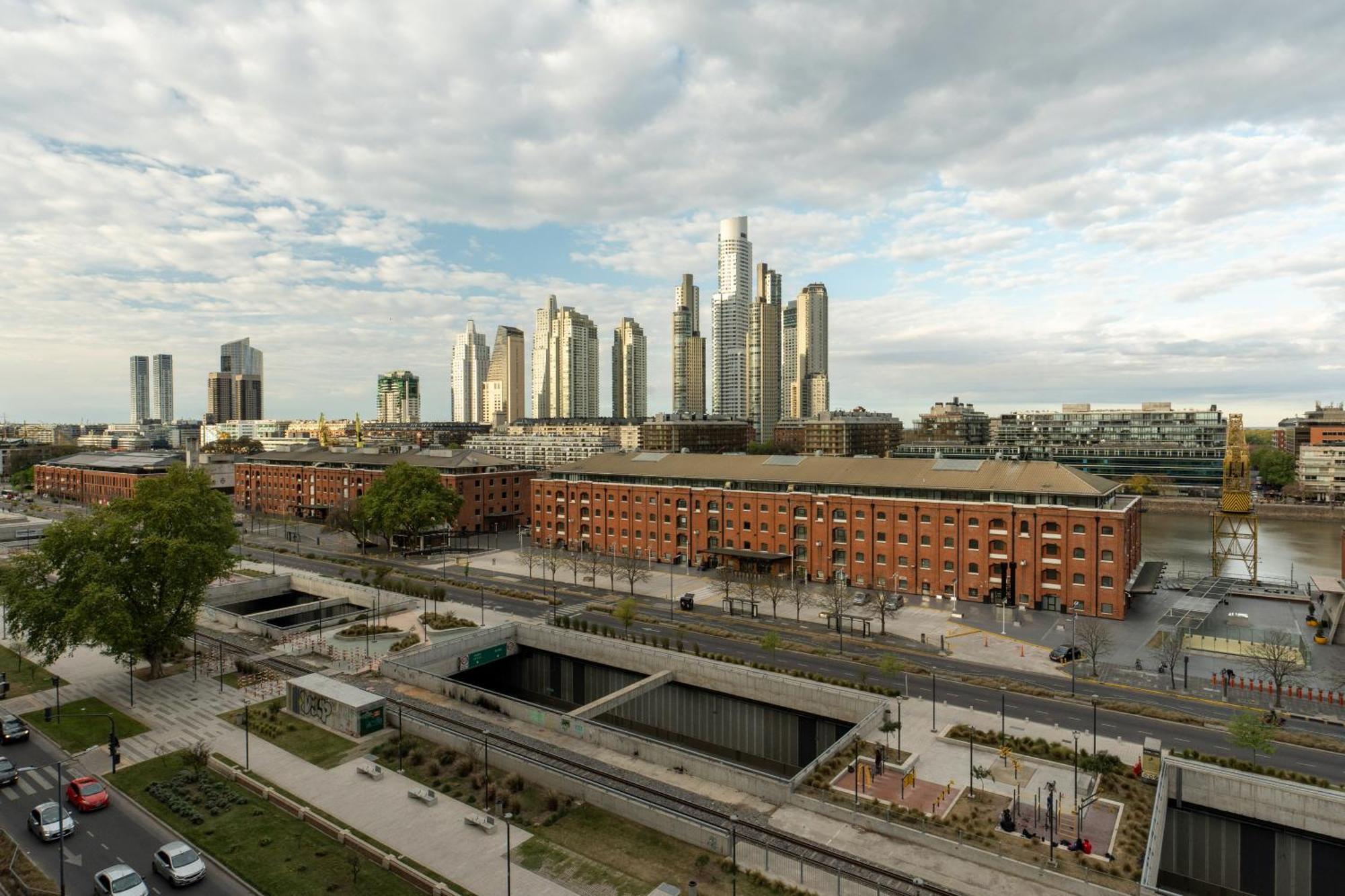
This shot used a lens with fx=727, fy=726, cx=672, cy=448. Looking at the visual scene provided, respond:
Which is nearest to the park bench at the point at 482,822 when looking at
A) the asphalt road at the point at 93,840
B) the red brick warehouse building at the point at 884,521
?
the asphalt road at the point at 93,840

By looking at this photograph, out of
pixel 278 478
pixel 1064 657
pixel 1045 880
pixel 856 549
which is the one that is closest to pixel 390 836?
pixel 1045 880

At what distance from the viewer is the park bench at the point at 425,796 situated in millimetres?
37156

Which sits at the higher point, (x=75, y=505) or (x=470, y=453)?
(x=470, y=453)

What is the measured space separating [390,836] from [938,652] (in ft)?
145

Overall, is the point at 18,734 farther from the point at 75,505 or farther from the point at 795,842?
the point at 75,505

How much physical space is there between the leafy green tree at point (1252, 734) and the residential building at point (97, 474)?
178 metres

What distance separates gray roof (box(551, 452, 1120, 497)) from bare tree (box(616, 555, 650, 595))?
43.9ft

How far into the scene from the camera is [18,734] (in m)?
45.1

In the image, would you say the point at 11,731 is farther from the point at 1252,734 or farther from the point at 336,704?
the point at 1252,734

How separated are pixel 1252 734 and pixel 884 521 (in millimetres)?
47640

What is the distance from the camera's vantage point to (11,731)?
148 feet

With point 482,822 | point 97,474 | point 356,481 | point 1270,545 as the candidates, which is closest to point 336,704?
point 482,822

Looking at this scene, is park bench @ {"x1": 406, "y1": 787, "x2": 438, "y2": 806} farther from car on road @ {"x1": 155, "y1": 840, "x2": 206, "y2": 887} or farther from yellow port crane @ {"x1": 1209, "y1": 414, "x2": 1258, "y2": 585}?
yellow port crane @ {"x1": 1209, "y1": 414, "x2": 1258, "y2": 585}

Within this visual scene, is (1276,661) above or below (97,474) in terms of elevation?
below
